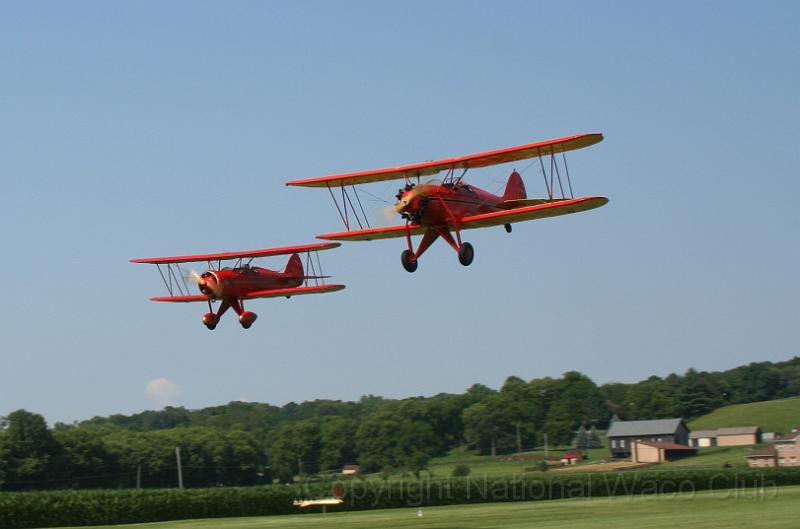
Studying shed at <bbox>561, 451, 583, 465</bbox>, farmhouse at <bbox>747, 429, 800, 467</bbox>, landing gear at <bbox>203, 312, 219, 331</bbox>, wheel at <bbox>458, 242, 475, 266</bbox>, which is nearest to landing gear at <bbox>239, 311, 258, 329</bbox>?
landing gear at <bbox>203, 312, 219, 331</bbox>

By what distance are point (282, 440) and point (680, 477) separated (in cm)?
4903

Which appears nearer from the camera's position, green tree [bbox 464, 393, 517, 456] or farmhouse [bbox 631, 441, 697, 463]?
farmhouse [bbox 631, 441, 697, 463]

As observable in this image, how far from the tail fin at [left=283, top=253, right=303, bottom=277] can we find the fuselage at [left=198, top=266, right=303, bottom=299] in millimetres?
1726

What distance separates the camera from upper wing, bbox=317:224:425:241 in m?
36.1

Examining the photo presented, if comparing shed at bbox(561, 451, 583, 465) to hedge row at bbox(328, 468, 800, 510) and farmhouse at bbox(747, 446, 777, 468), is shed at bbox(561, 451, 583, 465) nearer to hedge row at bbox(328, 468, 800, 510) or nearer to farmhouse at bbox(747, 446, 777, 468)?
farmhouse at bbox(747, 446, 777, 468)

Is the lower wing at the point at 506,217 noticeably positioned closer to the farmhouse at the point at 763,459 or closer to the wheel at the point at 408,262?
the wheel at the point at 408,262

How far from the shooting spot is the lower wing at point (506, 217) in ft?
106

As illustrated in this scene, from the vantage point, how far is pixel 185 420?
570 ft

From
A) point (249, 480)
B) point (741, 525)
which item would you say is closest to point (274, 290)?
point (741, 525)

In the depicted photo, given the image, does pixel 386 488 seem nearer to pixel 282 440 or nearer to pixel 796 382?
pixel 282 440

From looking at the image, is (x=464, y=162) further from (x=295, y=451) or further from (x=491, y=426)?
(x=491, y=426)

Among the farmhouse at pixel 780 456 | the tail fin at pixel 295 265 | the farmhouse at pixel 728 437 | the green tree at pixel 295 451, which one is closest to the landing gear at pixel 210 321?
the tail fin at pixel 295 265

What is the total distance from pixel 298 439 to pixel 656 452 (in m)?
36.5

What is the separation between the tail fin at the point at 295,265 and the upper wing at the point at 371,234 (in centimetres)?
1443
